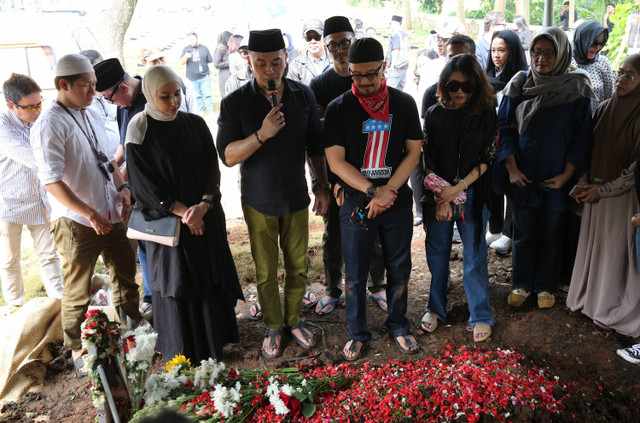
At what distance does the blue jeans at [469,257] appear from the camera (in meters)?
3.45

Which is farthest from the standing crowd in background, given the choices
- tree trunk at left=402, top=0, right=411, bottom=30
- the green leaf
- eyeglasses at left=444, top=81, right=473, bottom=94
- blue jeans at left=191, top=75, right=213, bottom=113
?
tree trunk at left=402, top=0, right=411, bottom=30

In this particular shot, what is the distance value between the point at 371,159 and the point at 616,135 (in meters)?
1.80

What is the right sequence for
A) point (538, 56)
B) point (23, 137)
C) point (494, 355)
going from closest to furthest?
point (494, 355) < point (538, 56) < point (23, 137)

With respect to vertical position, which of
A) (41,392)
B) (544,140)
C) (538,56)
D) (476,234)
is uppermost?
(538,56)

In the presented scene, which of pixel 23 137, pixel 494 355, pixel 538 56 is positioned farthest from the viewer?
pixel 23 137

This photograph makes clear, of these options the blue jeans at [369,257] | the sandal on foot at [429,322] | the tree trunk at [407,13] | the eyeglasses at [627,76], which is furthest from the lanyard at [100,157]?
the tree trunk at [407,13]

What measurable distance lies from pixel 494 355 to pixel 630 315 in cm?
109

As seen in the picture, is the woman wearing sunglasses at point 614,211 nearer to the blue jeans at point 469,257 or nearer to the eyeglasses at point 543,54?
the eyeglasses at point 543,54

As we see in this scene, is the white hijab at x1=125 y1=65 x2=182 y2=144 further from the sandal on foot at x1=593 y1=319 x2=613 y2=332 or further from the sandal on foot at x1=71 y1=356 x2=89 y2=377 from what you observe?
the sandal on foot at x1=593 y1=319 x2=613 y2=332

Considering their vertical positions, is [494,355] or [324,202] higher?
[324,202]

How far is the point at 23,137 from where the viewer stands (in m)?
4.00

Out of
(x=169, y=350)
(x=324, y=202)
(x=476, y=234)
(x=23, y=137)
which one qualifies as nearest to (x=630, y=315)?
(x=476, y=234)

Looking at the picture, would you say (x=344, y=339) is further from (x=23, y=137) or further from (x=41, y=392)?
(x=23, y=137)

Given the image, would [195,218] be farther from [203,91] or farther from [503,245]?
[203,91]
